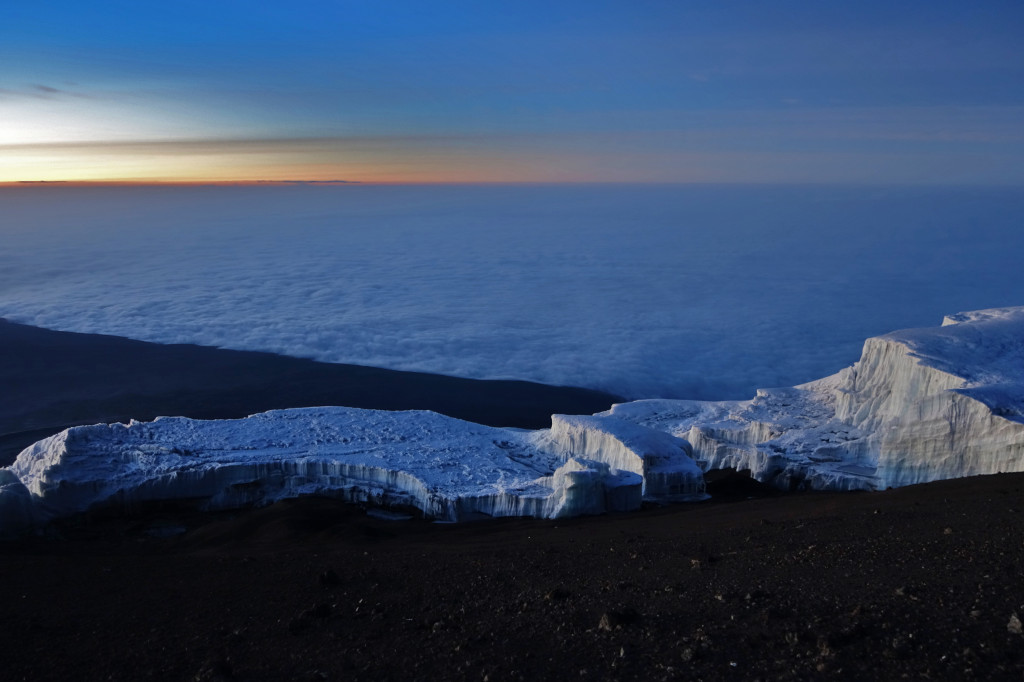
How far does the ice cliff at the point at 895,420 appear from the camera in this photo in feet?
52.5

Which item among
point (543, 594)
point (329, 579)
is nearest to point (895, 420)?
point (543, 594)

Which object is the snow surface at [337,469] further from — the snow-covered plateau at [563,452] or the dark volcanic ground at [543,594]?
the dark volcanic ground at [543,594]

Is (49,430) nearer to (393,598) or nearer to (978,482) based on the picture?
(393,598)

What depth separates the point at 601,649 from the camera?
7348 millimetres

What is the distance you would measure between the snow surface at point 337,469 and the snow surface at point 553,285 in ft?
60.5

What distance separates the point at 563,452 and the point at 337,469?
16.9 feet

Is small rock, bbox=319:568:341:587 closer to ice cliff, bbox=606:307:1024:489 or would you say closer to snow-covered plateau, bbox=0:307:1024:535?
snow-covered plateau, bbox=0:307:1024:535

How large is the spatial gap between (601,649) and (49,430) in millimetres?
27057

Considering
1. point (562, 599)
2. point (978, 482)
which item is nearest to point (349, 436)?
point (562, 599)

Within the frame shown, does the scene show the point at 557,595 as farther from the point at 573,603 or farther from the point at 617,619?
the point at 617,619

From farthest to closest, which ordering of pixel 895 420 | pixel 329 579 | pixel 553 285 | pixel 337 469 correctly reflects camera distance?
pixel 553 285
pixel 337 469
pixel 895 420
pixel 329 579

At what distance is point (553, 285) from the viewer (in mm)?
70125

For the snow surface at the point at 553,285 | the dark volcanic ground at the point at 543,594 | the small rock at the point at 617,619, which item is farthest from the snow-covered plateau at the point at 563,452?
the snow surface at the point at 553,285

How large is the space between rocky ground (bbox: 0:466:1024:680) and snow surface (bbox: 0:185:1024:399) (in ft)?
84.0
